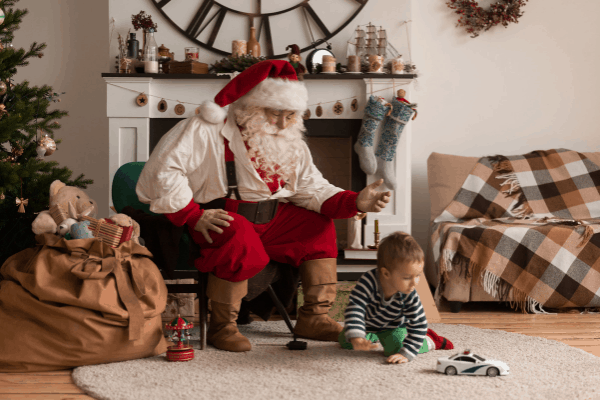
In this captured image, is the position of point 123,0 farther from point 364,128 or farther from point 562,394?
point 562,394

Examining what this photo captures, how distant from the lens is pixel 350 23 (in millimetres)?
3275

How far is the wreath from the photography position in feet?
11.6

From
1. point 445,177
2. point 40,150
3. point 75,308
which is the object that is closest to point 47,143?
point 40,150

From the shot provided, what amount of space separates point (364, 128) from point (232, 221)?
4.68 ft

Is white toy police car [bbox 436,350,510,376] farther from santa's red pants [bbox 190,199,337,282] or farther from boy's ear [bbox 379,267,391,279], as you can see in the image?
santa's red pants [bbox 190,199,337,282]

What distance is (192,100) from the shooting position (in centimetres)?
312

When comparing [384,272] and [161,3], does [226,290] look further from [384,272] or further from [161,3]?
[161,3]

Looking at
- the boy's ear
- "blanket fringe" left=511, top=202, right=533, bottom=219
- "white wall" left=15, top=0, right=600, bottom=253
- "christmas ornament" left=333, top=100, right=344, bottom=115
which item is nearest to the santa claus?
the boy's ear

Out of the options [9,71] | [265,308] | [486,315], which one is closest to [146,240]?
[265,308]

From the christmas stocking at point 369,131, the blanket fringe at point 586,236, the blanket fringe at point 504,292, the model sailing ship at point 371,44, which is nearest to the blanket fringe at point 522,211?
the blanket fringe at point 586,236

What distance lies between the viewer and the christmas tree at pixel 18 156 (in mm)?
2130

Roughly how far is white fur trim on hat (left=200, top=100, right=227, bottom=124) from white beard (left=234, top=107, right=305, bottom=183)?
0.29 ft

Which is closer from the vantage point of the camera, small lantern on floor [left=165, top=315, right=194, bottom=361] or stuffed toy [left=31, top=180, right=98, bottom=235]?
small lantern on floor [left=165, top=315, right=194, bottom=361]

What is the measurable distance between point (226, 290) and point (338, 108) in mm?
1582
